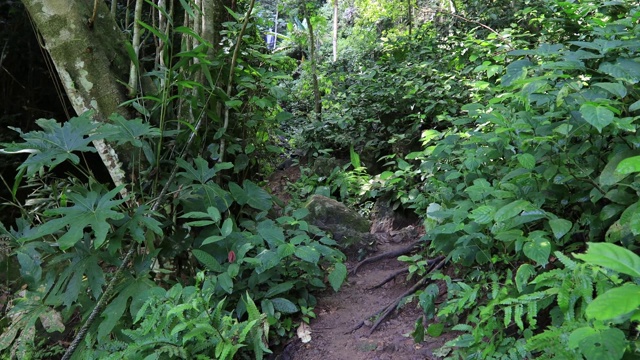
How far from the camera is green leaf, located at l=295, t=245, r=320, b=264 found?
2.49 metres

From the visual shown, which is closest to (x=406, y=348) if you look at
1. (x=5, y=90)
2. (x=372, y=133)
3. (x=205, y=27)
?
(x=205, y=27)

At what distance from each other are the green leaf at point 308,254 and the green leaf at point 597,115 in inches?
60.0

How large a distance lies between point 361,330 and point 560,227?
1339mm

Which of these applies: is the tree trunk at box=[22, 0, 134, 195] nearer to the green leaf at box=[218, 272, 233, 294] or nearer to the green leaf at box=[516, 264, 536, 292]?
the green leaf at box=[218, 272, 233, 294]

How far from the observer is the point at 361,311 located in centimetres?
284

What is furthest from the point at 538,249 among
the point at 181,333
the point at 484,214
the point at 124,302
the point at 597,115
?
the point at 124,302

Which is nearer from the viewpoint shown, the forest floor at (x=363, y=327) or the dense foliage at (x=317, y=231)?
the dense foliage at (x=317, y=231)

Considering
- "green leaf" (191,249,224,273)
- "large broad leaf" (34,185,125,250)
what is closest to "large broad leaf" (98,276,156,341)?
"green leaf" (191,249,224,273)

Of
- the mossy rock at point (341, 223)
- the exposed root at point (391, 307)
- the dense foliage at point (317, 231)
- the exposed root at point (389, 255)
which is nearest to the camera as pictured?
the dense foliage at point (317, 231)

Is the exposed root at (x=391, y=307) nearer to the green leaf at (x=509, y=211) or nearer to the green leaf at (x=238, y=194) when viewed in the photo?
the green leaf at (x=509, y=211)

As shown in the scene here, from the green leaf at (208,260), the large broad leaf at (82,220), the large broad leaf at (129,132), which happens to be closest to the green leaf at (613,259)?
the large broad leaf at (82,220)

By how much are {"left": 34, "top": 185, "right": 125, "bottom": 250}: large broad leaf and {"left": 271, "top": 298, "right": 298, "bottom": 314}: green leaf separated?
1.08m

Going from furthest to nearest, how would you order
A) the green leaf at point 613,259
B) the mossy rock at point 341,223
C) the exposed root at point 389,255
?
1. the mossy rock at point 341,223
2. the exposed root at point 389,255
3. the green leaf at point 613,259

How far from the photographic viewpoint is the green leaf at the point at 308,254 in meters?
2.49
